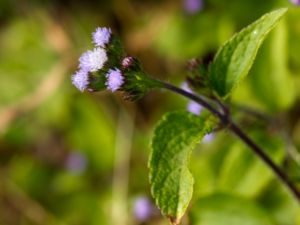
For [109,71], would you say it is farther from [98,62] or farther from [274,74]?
[274,74]

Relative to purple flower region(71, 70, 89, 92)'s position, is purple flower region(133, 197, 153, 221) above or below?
above

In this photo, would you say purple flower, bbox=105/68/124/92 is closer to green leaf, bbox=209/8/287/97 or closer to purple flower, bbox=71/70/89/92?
Answer: purple flower, bbox=71/70/89/92

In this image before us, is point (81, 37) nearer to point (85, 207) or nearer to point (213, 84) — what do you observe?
point (85, 207)

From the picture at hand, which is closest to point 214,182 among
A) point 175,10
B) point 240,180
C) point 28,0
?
point 240,180

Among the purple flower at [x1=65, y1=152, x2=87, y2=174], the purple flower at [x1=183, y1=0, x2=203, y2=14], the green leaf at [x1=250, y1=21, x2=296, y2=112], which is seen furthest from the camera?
the purple flower at [x1=65, y1=152, x2=87, y2=174]

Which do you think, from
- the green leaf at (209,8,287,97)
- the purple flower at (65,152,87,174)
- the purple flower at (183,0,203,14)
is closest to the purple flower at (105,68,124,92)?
the green leaf at (209,8,287,97)

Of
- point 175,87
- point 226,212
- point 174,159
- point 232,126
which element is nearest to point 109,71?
point 175,87
